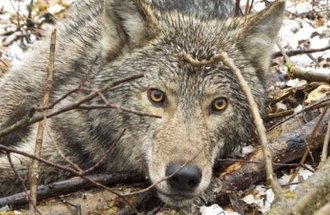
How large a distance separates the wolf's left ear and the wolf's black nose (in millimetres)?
1592

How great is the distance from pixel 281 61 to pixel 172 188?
3739 mm

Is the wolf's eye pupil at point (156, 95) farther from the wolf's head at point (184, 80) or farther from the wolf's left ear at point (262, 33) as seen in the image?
the wolf's left ear at point (262, 33)

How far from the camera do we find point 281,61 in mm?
7789

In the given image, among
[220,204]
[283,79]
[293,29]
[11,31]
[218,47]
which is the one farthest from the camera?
[11,31]

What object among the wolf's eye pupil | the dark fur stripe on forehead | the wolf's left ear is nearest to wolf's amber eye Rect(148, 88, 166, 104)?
the wolf's eye pupil

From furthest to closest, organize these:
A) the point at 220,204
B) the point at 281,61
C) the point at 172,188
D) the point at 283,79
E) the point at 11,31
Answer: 1. the point at 11,31
2. the point at 281,61
3. the point at 283,79
4. the point at 220,204
5. the point at 172,188

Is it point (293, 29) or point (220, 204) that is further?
point (293, 29)

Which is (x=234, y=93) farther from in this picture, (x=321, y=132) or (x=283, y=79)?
(x=283, y=79)

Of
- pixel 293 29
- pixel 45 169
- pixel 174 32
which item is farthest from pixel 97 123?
pixel 293 29

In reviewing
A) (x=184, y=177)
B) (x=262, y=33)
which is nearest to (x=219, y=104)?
(x=262, y=33)

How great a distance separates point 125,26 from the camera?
17.9 ft

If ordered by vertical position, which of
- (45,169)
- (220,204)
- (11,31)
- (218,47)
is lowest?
(220,204)

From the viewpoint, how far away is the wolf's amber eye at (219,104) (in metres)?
5.09

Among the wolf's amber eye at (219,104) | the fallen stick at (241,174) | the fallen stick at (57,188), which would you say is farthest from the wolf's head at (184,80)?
the fallen stick at (57,188)
